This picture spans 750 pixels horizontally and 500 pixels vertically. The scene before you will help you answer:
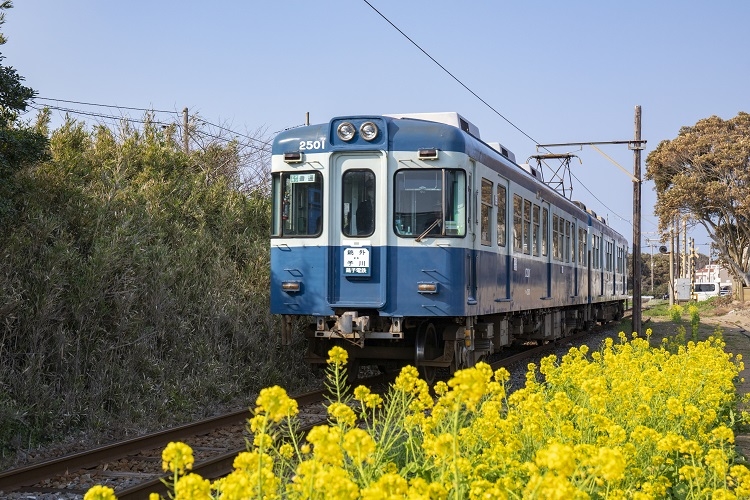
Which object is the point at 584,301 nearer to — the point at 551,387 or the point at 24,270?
the point at 551,387

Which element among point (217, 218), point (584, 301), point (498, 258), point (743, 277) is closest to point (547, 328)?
point (584, 301)

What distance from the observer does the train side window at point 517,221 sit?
11305mm

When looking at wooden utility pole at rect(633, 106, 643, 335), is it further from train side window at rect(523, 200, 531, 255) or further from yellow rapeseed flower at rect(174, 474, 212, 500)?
yellow rapeseed flower at rect(174, 474, 212, 500)

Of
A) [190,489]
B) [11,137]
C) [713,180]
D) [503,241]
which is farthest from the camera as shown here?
[713,180]

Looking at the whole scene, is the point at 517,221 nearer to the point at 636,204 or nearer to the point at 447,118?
the point at 447,118

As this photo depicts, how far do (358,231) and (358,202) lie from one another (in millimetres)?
324

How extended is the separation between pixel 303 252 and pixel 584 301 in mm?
10455

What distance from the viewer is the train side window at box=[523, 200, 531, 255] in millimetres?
11953

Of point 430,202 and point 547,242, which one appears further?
point 547,242

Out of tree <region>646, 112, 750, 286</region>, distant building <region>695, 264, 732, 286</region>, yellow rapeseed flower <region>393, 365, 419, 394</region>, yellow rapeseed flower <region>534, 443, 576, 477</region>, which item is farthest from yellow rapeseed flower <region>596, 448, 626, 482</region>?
distant building <region>695, 264, 732, 286</region>

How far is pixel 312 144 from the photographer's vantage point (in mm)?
9469

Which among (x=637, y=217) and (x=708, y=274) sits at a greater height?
(x=708, y=274)

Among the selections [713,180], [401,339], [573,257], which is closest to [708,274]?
[713,180]

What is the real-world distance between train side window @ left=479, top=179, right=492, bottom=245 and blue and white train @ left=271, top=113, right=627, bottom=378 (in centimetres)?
1
